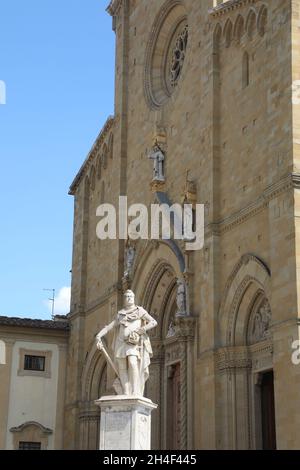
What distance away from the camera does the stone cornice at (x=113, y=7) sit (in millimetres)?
36625

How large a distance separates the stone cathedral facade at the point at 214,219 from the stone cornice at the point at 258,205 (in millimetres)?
45

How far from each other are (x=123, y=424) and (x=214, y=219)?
9218 millimetres

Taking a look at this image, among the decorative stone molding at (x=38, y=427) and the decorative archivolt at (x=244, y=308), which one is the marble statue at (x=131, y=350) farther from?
the decorative stone molding at (x=38, y=427)

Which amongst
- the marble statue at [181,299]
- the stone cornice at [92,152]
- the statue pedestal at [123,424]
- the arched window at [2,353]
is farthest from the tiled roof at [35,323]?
the statue pedestal at [123,424]

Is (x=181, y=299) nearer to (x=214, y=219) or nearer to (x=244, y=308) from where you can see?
(x=214, y=219)

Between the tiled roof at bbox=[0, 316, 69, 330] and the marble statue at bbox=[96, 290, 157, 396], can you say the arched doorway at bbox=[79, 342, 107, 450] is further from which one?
the marble statue at bbox=[96, 290, 157, 396]

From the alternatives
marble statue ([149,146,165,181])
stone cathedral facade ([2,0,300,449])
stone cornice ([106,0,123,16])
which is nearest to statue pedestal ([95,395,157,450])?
stone cathedral facade ([2,0,300,449])

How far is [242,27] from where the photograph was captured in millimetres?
26016

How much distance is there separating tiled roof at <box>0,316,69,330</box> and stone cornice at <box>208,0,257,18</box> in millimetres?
16365

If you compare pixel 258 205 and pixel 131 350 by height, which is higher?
pixel 258 205

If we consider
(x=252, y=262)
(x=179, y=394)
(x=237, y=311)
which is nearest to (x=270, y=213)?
(x=252, y=262)

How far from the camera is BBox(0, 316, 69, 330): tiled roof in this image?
123ft

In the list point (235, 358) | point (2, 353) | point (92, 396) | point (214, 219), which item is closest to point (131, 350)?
point (235, 358)

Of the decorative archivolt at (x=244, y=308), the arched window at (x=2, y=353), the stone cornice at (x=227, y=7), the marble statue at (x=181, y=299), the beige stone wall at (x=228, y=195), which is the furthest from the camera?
the arched window at (x=2, y=353)
